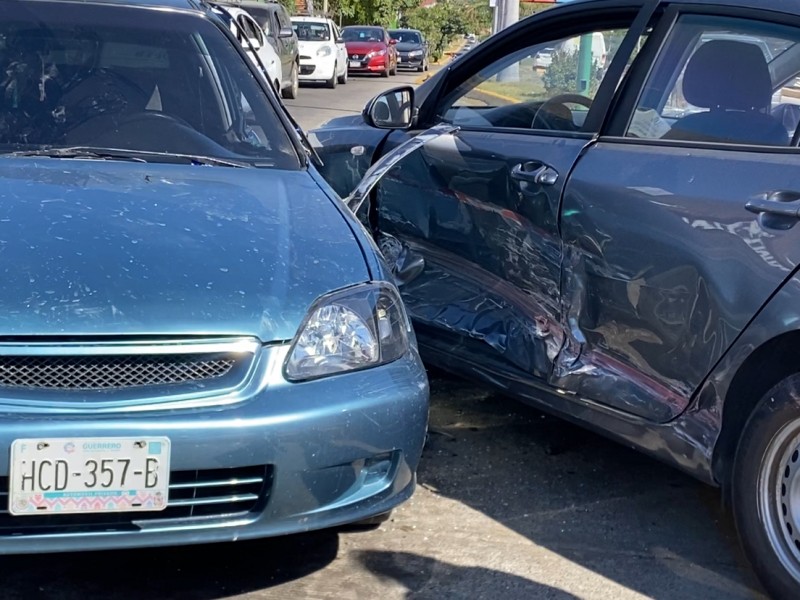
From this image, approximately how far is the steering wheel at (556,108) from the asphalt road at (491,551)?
48.5 inches

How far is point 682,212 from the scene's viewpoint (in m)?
3.33

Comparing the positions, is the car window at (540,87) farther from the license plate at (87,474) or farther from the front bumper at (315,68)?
the front bumper at (315,68)

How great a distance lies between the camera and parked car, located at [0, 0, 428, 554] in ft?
8.74

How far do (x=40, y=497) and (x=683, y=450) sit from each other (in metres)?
1.82

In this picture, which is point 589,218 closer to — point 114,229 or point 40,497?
point 114,229

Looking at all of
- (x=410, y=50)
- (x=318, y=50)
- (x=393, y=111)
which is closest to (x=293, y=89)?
(x=318, y=50)

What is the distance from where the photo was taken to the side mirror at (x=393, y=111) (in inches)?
185

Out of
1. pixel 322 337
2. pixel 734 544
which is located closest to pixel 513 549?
pixel 734 544

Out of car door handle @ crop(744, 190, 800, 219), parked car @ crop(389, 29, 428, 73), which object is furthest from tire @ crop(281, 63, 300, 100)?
car door handle @ crop(744, 190, 800, 219)

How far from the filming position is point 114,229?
3164mm

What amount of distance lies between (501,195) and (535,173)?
0.21 meters

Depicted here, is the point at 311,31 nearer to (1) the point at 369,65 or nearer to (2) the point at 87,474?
(1) the point at 369,65

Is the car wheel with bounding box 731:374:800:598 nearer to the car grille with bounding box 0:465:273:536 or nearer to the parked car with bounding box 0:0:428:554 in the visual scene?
the parked car with bounding box 0:0:428:554

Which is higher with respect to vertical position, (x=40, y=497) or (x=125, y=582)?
(x=40, y=497)
